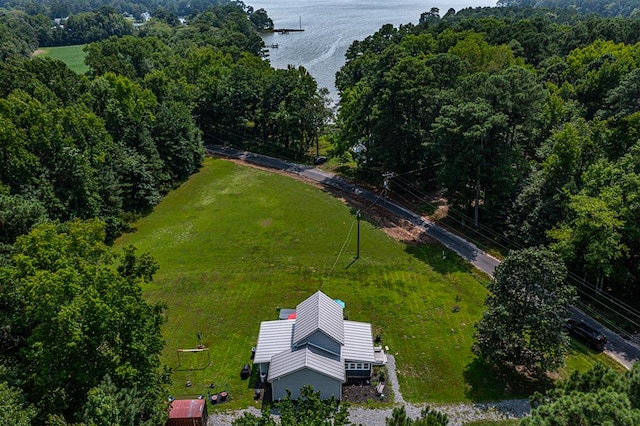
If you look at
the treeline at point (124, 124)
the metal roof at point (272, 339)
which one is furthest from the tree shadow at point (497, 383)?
the treeline at point (124, 124)

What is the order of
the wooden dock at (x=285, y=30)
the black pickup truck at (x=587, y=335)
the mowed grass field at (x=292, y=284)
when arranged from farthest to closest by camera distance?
the wooden dock at (x=285, y=30) → the black pickup truck at (x=587, y=335) → the mowed grass field at (x=292, y=284)

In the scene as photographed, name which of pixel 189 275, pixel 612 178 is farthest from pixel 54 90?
pixel 612 178

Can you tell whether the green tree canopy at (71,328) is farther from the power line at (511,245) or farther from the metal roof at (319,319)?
the power line at (511,245)

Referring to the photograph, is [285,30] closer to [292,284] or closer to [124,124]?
[124,124]

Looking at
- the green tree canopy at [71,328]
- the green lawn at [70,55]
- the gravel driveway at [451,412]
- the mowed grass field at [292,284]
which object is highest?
the green lawn at [70,55]

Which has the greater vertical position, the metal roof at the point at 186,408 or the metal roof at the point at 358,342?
the metal roof at the point at 358,342

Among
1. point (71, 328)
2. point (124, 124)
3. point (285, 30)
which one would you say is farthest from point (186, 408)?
point (285, 30)
